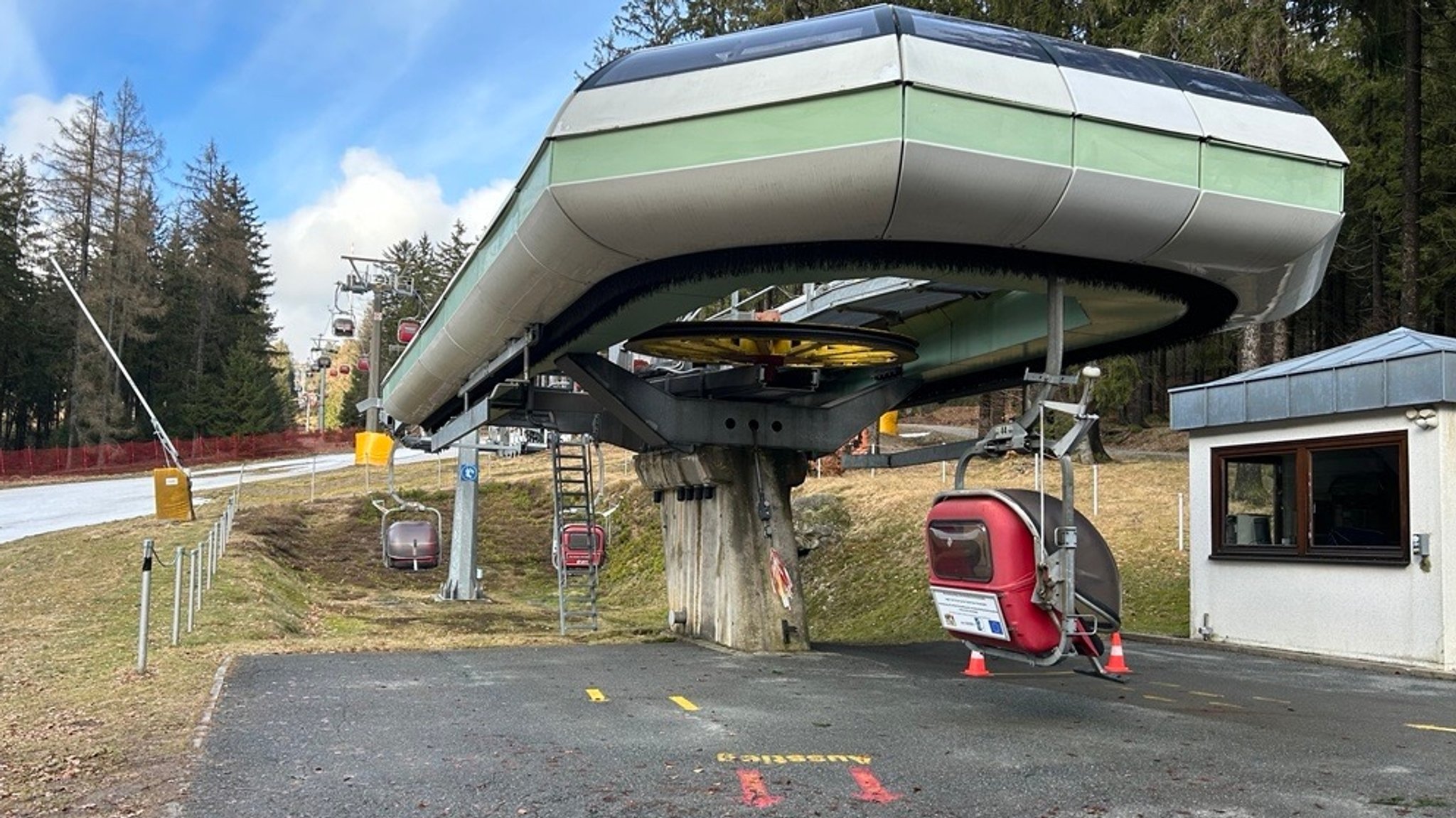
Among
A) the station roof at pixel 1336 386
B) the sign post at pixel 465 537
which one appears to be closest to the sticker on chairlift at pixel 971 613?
the station roof at pixel 1336 386

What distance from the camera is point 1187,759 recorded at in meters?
7.09

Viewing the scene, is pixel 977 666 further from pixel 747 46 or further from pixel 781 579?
pixel 747 46

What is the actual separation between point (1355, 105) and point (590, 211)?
2936 cm

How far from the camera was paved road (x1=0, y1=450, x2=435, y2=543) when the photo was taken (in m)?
31.2

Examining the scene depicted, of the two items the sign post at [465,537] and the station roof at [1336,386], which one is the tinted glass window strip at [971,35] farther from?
the sign post at [465,537]

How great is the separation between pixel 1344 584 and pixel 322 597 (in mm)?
18024

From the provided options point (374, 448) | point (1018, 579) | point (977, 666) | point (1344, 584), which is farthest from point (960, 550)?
point (374, 448)

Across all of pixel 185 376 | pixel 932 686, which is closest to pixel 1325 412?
pixel 932 686

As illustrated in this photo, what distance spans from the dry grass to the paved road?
293 centimetres

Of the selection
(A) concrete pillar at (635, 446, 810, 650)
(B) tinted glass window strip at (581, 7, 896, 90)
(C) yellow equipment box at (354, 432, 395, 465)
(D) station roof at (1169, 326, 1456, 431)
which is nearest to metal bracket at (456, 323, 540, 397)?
(A) concrete pillar at (635, 446, 810, 650)

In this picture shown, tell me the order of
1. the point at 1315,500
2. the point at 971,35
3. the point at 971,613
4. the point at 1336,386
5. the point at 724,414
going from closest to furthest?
1. the point at 971,35
2. the point at 971,613
3. the point at 1336,386
4. the point at 1315,500
5. the point at 724,414

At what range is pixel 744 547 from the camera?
1424 centimetres

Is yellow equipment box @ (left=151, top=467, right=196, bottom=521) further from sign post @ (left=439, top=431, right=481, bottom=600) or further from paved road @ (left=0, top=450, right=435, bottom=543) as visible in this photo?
sign post @ (left=439, top=431, right=481, bottom=600)

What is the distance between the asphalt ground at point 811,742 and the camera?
5.92 metres
